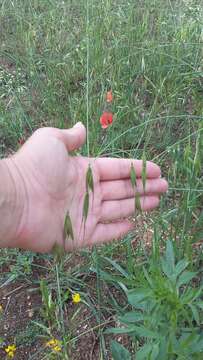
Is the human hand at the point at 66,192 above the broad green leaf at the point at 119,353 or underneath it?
above

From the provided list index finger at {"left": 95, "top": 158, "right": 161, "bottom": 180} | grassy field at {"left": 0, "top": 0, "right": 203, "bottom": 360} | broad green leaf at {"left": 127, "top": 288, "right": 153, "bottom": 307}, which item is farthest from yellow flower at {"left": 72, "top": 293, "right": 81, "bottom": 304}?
broad green leaf at {"left": 127, "top": 288, "right": 153, "bottom": 307}

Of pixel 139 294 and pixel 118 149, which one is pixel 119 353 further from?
pixel 118 149

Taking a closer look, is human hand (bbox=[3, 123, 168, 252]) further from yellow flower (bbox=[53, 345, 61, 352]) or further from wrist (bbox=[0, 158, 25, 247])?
yellow flower (bbox=[53, 345, 61, 352])

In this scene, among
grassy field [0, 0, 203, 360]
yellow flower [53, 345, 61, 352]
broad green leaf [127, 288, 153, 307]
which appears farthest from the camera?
yellow flower [53, 345, 61, 352]

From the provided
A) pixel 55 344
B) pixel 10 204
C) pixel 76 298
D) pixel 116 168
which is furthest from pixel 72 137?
pixel 55 344

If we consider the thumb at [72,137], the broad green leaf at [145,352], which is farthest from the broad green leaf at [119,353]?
the thumb at [72,137]

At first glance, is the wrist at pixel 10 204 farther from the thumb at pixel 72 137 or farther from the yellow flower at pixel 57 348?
the yellow flower at pixel 57 348

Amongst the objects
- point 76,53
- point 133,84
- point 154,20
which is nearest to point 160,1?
point 154,20
